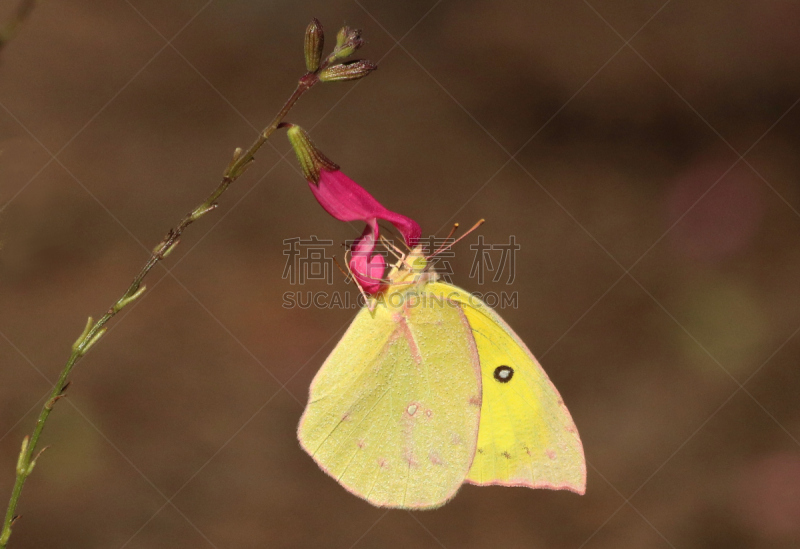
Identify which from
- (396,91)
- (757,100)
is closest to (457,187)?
(396,91)

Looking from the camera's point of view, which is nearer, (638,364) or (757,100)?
(638,364)

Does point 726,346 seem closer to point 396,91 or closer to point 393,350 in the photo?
point 396,91

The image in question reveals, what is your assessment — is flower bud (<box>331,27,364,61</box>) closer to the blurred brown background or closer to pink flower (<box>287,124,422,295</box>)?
pink flower (<box>287,124,422,295</box>)

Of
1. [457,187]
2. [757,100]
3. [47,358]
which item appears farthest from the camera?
[757,100]

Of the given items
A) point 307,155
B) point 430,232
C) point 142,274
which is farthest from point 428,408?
point 430,232

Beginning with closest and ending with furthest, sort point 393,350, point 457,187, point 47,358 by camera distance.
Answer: point 393,350, point 47,358, point 457,187

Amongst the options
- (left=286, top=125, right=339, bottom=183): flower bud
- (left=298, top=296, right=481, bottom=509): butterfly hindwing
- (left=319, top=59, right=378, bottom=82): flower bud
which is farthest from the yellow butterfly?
(left=319, top=59, right=378, bottom=82): flower bud

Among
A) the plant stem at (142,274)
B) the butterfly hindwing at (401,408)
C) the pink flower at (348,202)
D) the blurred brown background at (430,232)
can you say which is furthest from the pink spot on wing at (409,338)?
the blurred brown background at (430,232)

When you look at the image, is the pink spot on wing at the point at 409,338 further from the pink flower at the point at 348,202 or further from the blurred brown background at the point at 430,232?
the blurred brown background at the point at 430,232
